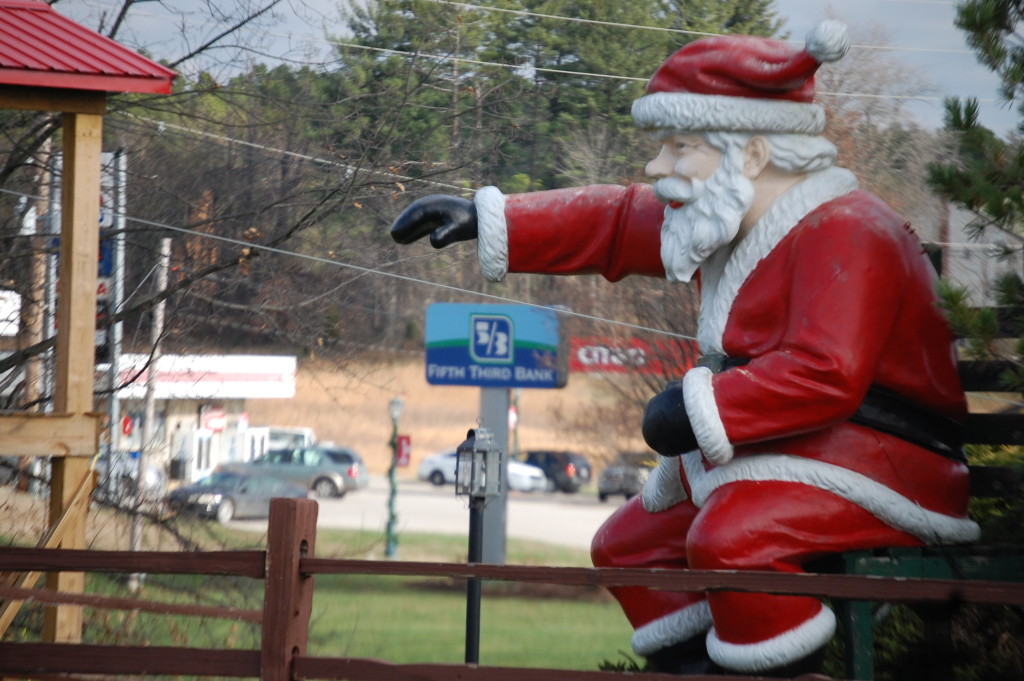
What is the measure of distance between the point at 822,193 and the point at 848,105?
5.93 m

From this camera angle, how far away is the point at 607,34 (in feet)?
26.7

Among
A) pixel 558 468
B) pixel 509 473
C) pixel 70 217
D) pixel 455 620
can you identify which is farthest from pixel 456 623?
pixel 558 468

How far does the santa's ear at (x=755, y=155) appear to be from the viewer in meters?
3.23

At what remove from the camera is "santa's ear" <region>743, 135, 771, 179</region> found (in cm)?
323

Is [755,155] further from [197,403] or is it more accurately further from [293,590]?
[197,403]

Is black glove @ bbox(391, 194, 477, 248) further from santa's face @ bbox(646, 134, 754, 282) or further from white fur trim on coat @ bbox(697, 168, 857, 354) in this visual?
white fur trim on coat @ bbox(697, 168, 857, 354)

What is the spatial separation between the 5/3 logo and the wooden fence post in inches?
249

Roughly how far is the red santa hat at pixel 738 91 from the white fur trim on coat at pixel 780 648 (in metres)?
1.18

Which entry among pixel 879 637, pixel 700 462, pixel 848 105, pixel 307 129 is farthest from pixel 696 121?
pixel 848 105

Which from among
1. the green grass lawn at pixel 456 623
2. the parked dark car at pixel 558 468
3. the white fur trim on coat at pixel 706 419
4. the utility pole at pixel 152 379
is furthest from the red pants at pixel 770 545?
the parked dark car at pixel 558 468

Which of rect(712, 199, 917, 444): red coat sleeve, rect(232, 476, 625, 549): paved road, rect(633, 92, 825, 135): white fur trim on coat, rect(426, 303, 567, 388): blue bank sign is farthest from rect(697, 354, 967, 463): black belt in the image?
rect(232, 476, 625, 549): paved road

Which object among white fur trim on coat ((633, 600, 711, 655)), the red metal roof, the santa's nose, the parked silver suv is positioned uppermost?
the red metal roof

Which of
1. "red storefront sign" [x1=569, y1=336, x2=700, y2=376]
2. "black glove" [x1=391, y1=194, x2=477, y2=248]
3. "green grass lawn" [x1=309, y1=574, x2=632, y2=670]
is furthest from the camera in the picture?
"red storefront sign" [x1=569, y1=336, x2=700, y2=376]

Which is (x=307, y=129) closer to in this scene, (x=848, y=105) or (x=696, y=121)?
(x=848, y=105)
